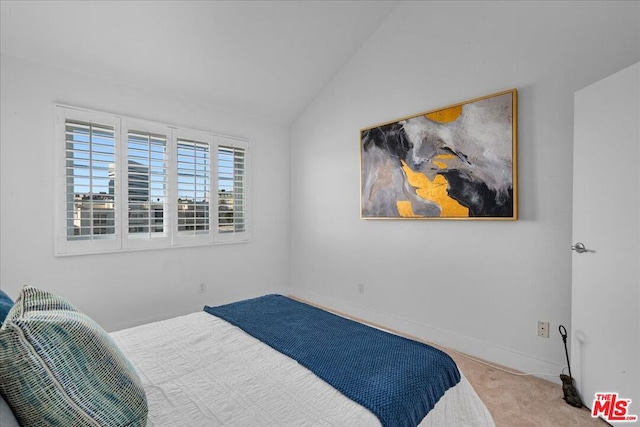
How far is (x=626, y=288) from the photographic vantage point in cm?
170

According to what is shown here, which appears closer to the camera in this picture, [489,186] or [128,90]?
[489,186]

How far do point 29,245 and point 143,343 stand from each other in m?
1.88

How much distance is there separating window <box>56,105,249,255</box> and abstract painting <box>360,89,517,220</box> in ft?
5.36

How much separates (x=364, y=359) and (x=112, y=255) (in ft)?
8.86

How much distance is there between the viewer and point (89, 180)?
2838mm

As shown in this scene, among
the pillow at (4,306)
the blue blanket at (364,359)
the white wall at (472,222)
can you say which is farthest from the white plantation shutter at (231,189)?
the pillow at (4,306)

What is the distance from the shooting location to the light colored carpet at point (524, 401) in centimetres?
179

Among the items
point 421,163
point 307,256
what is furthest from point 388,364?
point 307,256

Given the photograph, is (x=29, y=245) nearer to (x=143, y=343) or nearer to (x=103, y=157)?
(x=103, y=157)

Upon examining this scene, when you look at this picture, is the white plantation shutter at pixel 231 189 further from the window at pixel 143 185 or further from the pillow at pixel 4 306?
the pillow at pixel 4 306

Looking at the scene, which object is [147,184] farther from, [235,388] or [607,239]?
[607,239]

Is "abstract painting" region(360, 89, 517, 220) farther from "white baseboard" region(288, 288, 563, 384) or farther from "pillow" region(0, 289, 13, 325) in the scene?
"pillow" region(0, 289, 13, 325)

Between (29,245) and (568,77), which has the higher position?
(568,77)

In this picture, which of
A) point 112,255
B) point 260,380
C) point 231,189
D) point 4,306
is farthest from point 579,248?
point 112,255
